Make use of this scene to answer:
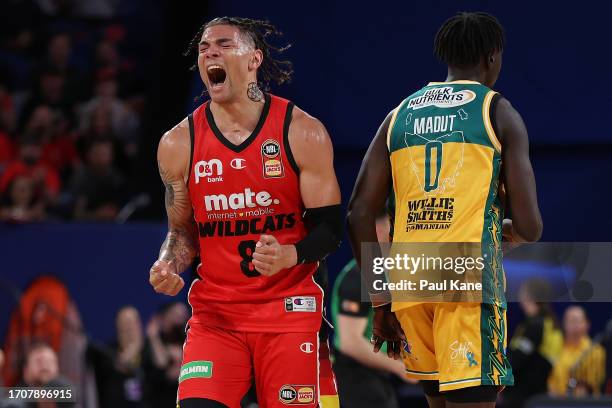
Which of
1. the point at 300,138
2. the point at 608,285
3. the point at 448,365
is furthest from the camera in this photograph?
the point at 608,285

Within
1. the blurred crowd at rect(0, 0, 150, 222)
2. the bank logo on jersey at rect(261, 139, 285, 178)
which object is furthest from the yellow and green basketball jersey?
A: the blurred crowd at rect(0, 0, 150, 222)

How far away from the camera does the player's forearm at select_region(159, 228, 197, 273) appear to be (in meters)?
4.55

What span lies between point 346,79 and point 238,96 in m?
3.74

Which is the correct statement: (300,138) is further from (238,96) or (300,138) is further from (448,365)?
(448,365)

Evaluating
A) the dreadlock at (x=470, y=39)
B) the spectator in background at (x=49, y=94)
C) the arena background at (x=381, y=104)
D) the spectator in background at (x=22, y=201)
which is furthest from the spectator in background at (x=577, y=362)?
the spectator in background at (x=49, y=94)

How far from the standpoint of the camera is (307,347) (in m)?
4.43

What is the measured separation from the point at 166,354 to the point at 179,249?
13.8ft

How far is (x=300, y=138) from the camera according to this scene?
4.46 metres

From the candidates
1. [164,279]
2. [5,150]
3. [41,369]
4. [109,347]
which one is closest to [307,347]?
[164,279]

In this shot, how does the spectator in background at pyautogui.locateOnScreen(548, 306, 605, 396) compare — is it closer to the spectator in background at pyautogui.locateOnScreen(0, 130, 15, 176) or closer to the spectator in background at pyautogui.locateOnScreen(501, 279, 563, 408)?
the spectator in background at pyautogui.locateOnScreen(501, 279, 563, 408)

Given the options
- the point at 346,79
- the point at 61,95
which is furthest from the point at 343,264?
the point at 61,95

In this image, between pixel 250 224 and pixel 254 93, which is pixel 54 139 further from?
pixel 250 224

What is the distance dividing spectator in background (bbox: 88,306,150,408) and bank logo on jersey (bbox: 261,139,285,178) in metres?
Result: 4.47

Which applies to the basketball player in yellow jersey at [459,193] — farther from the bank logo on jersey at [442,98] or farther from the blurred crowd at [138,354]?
the blurred crowd at [138,354]
